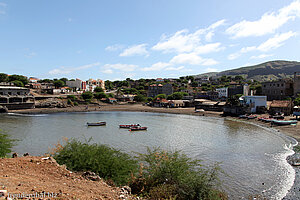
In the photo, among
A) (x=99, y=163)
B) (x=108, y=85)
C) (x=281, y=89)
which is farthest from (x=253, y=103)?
(x=108, y=85)

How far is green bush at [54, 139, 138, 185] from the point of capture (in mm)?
13211

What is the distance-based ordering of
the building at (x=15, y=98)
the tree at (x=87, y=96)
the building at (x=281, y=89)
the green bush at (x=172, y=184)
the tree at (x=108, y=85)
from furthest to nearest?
the tree at (x=108, y=85)
the tree at (x=87, y=96)
the building at (x=281, y=89)
the building at (x=15, y=98)
the green bush at (x=172, y=184)

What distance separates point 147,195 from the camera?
11086 mm

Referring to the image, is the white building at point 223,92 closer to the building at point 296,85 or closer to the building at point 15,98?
the building at point 296,85

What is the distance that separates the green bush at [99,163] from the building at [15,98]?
83.3m

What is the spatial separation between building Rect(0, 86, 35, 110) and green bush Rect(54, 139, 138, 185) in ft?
273

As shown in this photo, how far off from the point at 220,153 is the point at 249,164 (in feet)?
15.3

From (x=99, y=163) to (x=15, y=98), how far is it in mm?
88537

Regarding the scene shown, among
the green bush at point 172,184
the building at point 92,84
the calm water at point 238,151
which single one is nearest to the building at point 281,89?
the calm water at point 238,151

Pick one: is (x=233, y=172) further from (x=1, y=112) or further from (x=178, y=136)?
(x=1, y=112)

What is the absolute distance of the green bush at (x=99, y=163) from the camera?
13.2 m

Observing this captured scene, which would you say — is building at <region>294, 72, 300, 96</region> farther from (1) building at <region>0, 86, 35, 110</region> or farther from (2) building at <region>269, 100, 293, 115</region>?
(1) building at <region>0, 86, 35, 110</region>

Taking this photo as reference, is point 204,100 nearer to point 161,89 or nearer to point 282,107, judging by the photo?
point 161,89

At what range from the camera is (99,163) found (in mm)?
13547
